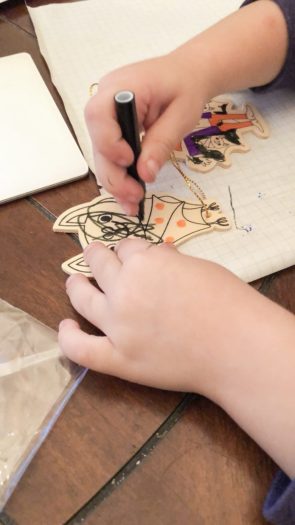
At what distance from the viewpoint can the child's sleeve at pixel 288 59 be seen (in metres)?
0.64

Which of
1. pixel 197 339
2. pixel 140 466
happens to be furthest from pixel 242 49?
pixel 140 466

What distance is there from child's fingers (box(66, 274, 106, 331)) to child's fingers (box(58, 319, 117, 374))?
0.02m

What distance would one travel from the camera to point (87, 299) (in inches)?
19.0

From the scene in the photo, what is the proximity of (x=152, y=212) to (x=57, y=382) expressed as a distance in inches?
8.8

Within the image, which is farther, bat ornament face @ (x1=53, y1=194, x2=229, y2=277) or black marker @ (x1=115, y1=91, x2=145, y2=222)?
bat ornament face @ (x1=53, y1=194, x2=229, y2=277)

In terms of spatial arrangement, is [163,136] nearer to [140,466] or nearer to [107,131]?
[107,131]

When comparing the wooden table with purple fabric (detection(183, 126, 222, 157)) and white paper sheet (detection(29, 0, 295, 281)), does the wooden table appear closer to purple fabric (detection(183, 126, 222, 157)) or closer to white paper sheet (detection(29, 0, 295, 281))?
white paper sheet (detection(29, 0, 295, 281))

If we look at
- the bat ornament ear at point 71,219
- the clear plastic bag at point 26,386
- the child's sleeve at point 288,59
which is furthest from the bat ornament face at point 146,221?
the child's sleeve at point 288,59

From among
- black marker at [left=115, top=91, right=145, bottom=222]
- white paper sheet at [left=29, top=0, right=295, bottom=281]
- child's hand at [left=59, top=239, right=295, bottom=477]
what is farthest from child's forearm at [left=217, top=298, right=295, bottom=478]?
black marker at [left=115, top=91, right=145, bottom=222]

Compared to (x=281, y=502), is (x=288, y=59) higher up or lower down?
higher up

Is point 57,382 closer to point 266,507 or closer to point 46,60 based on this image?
point 266,507

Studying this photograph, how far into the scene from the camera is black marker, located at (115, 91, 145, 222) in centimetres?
45

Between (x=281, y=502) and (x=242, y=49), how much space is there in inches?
20.0

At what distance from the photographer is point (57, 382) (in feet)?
1.46
